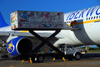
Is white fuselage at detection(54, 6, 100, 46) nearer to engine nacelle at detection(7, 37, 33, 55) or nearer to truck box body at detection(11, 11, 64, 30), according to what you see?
truck box body at detection(11, 11, 64, 30)

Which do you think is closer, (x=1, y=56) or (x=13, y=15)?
(x=13, y=15)

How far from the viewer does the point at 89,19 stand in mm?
11984

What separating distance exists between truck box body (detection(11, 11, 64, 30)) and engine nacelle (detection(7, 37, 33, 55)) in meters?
1.02

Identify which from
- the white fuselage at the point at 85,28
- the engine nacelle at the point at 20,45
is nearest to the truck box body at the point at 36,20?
the engine nacelle at the point at 20,45

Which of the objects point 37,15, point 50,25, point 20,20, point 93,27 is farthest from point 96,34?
point 20,20

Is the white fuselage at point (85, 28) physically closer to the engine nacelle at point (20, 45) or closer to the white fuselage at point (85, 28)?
the white fuselage at point (85, 28)

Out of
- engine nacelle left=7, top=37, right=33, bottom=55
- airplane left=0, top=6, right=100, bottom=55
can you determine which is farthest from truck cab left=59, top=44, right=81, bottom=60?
engine nacelle left=7, top=37, right=33, bottom=55

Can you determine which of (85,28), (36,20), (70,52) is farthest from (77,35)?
(36,20)

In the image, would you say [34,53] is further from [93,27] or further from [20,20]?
[93,27]

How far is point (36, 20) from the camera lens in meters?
11.5

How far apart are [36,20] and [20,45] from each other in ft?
8.05

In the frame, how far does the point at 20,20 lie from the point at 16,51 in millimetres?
2025

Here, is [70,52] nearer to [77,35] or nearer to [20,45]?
[77,35]

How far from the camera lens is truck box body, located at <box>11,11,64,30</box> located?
36.2 feet
